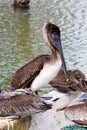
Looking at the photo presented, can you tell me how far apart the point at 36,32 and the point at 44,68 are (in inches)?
290

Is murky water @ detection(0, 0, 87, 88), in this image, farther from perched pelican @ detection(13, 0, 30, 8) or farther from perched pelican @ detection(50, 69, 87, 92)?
perched pelican @ detection(50, 69, 87, 92)

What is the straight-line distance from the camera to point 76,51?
9555 mm

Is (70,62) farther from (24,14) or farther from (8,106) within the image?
(24,14)

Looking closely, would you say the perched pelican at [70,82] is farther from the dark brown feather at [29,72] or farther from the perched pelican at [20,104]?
the perched pelican at [20,104]

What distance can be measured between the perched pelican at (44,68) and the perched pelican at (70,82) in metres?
0.18

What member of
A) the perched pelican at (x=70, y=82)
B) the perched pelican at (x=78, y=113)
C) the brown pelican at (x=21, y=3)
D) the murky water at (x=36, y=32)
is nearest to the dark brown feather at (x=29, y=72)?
the perched pelican at (x=70, y=82)

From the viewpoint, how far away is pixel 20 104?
380 cm

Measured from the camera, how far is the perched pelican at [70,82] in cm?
470

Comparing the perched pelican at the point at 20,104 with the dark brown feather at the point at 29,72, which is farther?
the dark brown feather at the point at 29,72

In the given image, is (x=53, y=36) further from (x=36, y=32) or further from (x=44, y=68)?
(x=36, y=32)

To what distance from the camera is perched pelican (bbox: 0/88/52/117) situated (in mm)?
3760

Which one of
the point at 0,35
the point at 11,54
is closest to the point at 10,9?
the point at 0,35

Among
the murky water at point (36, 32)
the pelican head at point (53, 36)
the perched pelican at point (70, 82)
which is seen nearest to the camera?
the pelican head at point (53, 36)

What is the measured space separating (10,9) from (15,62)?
786cm
